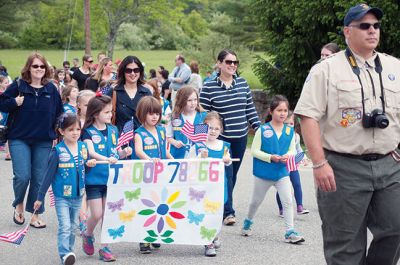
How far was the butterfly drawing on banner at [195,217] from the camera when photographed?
7328 millimetres

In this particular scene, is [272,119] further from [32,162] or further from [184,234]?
[32,162]

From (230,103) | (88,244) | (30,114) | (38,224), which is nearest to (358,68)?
(88,244)

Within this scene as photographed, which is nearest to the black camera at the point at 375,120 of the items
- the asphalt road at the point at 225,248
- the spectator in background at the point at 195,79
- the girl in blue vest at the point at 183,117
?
the asphalt road at the point at 225,248

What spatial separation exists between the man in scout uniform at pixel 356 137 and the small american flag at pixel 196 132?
2.81m

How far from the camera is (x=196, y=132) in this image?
308 inches

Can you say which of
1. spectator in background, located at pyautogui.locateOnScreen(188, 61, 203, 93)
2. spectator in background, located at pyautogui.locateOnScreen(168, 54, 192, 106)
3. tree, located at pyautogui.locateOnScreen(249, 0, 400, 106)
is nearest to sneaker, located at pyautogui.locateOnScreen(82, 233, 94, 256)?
tree, located at pyautogui.locateOnScreen(249, 0, 400, 106)

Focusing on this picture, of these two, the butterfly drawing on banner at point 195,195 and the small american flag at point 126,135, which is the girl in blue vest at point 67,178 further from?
the butterfly drawing on banner at point 195,195

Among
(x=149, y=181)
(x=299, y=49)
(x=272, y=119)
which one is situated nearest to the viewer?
(x=149, y=181)

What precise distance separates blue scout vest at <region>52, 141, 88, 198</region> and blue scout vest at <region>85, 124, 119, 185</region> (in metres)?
0.14

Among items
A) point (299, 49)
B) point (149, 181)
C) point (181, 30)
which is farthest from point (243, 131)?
point (181, 30)

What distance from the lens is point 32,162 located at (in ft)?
27.5

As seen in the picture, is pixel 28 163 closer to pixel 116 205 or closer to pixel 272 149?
pixel 116 205

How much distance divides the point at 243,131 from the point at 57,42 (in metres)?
74.7

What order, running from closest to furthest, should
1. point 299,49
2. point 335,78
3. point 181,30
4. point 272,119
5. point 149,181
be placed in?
point 335,78 → point 149,181 → point 272,119 → point 299,49 → point 181,30
